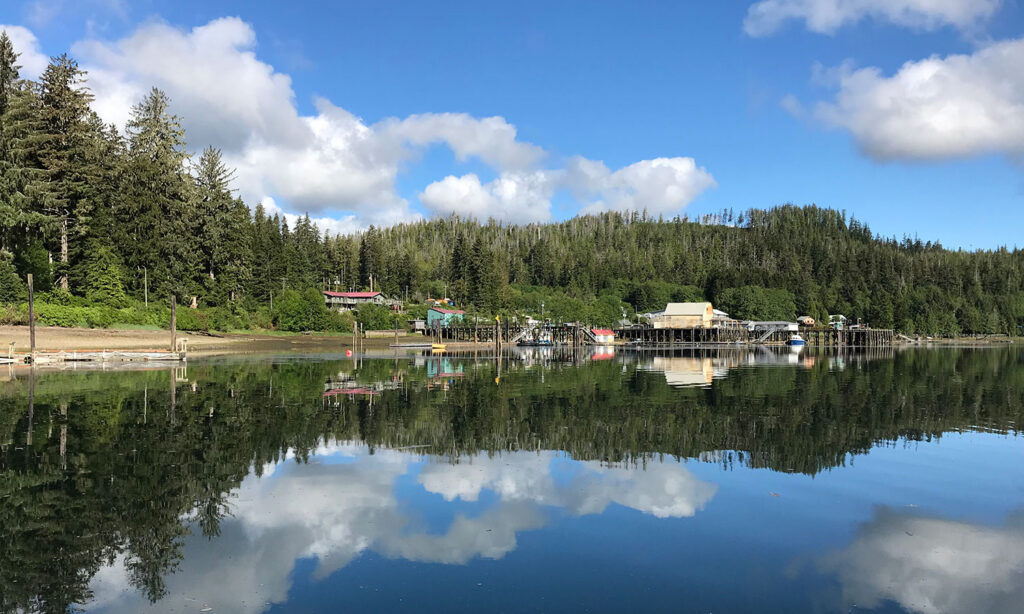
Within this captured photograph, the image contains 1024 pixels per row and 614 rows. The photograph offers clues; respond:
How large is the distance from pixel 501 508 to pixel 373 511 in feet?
8.40

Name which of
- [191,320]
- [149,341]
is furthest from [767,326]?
[149,341]

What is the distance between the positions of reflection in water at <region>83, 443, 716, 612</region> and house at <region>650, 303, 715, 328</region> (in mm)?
129694

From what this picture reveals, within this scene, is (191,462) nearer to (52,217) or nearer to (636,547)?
(636,547)

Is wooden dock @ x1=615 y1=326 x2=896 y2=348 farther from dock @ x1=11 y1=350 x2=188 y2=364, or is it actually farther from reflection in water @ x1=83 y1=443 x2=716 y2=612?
reflection in water @ x1=83 y1=443 x2=716 y2=612

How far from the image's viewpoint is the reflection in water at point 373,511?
→ 9805 millimetres

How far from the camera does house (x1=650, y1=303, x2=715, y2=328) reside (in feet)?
471

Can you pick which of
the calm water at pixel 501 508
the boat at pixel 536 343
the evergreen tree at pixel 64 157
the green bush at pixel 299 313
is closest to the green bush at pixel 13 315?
the evergreen tree at pixel 64 157

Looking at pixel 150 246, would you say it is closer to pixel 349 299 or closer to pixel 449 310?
pixel 349 299

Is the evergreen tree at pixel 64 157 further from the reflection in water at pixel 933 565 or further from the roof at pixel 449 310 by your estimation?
the reflection in water at pixel 933 565

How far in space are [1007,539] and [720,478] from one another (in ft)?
18.8

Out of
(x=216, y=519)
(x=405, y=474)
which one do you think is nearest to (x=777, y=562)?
(x=405, y=474)

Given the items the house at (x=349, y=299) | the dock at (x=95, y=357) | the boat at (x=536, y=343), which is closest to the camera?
the dock at (x=95, y=357)

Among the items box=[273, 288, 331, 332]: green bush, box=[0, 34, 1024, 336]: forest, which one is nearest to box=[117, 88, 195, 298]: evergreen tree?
box=[0, 34, 1024, 336]: forest

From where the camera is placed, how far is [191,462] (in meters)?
16.8
